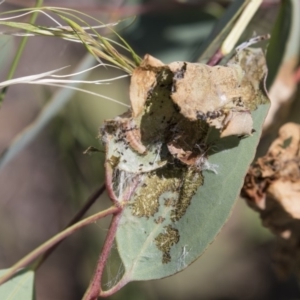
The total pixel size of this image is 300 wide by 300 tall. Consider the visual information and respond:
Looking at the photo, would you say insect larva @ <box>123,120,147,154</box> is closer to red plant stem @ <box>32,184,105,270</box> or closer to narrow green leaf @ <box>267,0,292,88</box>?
red plant stem @ <box>32,184,105,270</box>

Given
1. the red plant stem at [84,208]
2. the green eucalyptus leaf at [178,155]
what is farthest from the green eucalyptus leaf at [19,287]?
the green eucalyptus leaf at [178,155]

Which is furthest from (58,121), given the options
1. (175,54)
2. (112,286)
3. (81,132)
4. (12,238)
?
(12,238)

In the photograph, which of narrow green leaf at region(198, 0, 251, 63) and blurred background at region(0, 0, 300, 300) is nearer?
narrow green leaf at region(198, 0, 251, 63)

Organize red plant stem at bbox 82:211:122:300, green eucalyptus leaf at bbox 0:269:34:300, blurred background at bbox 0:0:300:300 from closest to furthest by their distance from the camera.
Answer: red plant stem at bbox 82:211:122:300, green eucalyptus leaf at bbox 0:269:34:300, blurred background at bbox 0:0:300:300

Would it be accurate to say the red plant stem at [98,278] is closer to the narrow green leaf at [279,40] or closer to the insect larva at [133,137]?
the insect larva at [133,137]

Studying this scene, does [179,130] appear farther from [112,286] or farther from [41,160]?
[41,160]

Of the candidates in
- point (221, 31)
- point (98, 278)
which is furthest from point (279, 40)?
point (98, 278)

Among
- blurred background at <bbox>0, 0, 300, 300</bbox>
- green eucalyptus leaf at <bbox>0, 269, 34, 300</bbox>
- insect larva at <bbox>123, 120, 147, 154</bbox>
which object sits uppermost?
insect larva at <bbox>123, 120, 147, 154</bbox>

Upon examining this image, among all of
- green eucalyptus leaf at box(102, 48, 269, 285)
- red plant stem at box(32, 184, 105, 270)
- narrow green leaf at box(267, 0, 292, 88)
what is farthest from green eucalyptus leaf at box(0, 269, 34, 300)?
narrow green leaf at box(267, 0, 292, 88)
